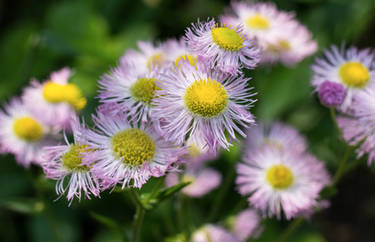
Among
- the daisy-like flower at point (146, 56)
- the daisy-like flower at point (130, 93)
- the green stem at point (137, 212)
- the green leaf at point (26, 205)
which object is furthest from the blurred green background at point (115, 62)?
the daisy-like flower at point (130, 93)

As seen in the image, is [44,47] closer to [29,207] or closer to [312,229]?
[29,207]

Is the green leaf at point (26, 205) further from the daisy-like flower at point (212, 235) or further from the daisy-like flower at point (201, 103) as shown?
the daisy-like flower at point (201, 103)

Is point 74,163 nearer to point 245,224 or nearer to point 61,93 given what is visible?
point 61,93

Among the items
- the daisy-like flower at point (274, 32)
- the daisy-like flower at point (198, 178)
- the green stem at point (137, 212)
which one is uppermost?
the daisy-like flower at point (274, 32)

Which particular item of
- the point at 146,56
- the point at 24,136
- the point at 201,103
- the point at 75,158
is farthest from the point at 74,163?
the point at 24,136

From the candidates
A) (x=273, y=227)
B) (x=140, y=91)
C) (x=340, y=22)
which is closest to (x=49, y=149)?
(x=140, y=91)
